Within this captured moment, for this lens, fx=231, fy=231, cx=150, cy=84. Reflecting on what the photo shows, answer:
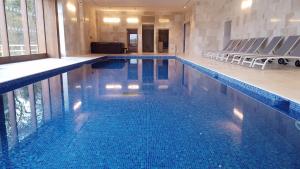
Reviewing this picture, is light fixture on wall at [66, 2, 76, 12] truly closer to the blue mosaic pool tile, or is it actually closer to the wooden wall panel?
the wooden wall panel

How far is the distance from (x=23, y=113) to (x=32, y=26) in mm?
6837

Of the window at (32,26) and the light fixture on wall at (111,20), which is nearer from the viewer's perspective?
the window at (32,26)

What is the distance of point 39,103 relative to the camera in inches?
134

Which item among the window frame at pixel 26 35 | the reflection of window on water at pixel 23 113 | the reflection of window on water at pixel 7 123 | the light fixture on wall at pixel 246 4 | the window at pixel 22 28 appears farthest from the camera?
the light fixture on wall at pixel 246 4

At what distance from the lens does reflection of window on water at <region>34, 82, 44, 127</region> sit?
2729 mm

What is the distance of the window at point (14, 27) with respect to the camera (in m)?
6.88

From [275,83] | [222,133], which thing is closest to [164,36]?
[275,83]

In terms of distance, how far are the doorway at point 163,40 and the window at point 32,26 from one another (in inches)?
426

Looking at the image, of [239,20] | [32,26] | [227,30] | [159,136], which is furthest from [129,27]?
[159,136]

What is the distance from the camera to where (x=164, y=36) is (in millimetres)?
18906

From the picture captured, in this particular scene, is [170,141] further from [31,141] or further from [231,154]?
[31,141]

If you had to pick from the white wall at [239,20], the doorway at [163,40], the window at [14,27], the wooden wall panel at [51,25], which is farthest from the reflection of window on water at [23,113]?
the doorway at [163,40]

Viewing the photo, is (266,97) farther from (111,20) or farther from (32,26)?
(111,20)

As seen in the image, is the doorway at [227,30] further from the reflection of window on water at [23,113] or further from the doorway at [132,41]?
the reflection of window on water at [23,113]
